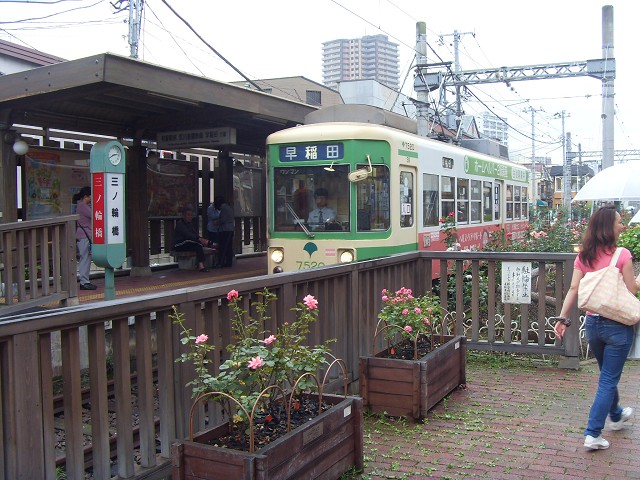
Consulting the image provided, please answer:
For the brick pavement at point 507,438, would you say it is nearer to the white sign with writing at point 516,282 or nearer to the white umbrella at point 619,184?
the white sign with writing at point 516,282

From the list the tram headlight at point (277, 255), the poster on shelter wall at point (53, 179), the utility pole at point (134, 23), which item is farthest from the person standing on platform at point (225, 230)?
the tram headlight at point (277, 255)

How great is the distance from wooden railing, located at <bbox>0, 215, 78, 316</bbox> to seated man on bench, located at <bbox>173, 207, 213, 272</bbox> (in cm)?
465

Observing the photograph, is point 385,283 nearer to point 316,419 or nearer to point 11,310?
point 316,419

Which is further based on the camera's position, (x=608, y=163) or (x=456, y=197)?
(x=608, y=163)

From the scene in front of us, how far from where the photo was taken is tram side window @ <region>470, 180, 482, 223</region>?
497 inches

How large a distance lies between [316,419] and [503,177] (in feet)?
41.8

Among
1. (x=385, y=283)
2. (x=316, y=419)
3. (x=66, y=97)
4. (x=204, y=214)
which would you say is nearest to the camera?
(x=316, y=419)

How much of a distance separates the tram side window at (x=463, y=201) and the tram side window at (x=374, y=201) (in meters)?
2.99

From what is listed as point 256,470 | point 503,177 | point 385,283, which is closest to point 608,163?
point 503,177

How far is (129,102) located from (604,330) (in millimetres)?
7668

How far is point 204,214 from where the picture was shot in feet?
46.3

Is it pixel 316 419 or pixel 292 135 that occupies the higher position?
pixel 292 135

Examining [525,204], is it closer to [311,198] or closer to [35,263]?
[311,198]

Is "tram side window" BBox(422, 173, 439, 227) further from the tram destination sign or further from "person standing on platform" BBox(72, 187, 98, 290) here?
"person standing on platform" BBox(72, 187, 98, 290)
